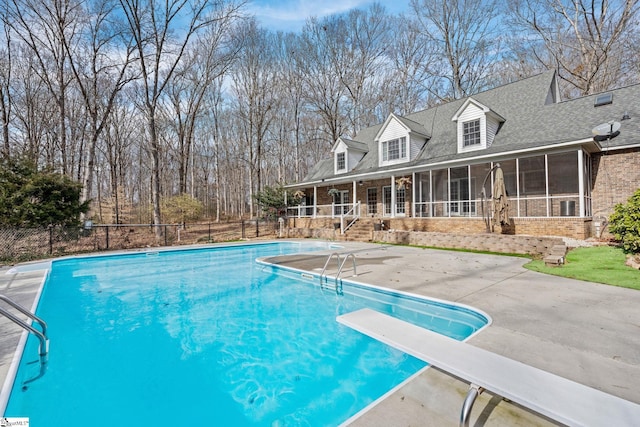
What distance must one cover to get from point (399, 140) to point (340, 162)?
4.74 metres

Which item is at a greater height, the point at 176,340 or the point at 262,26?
the point at 262,26

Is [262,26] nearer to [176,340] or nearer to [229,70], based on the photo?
[229,70]

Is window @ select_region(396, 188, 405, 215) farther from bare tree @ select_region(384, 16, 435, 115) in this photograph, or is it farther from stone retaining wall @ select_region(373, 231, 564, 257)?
bare tree @ select_region(384, 16, 435, 115)

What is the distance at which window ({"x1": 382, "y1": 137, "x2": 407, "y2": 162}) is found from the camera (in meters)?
17.5

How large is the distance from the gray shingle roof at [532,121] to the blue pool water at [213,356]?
36.0ft

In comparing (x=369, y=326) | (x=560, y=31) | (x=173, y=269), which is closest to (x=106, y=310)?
(x=173, y=269)

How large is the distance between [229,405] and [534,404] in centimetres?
288

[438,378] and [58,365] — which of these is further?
[58,365]

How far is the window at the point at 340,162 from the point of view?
67.7 feet

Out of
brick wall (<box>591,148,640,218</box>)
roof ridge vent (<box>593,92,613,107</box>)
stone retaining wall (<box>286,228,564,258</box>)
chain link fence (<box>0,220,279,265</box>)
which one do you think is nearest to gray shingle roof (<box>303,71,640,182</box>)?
roof ridge vent (<box>593,92,613,107</box>)

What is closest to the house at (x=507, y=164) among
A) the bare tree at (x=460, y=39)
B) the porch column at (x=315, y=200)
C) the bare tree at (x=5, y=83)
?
the porch column at (x=315, y=200)

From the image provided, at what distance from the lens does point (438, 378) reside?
281 centimetres

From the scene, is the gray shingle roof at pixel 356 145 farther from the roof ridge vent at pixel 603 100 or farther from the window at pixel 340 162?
the roof ridge vent at pixel 603 100

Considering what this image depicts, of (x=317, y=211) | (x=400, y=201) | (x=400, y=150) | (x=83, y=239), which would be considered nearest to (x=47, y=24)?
(x=83, y=239)
